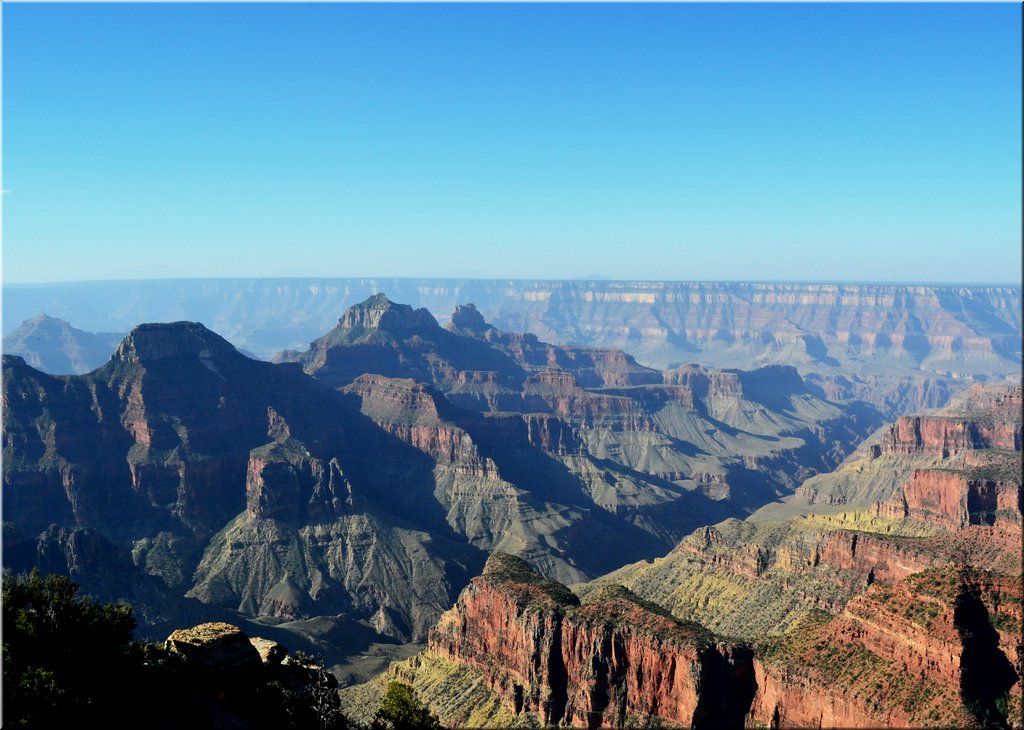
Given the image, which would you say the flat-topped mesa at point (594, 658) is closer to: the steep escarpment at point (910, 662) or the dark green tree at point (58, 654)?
the steep escarpment at point (910, 662)

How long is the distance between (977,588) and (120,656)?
64347mm

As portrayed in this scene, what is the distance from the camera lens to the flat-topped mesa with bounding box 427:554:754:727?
70.2 m

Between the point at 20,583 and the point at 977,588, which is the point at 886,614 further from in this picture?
the point at 20,583

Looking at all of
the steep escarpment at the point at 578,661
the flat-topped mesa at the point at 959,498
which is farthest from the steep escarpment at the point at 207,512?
the flat-topped mesa at the point at 959,498

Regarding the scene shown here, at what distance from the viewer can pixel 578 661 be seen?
257ft

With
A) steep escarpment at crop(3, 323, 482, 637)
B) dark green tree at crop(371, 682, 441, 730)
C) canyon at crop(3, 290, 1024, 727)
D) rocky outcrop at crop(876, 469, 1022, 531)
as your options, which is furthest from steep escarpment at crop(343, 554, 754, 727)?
rocky outcrop at crop(876, 469, 1022, 531)

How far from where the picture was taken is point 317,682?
5728 centimetres

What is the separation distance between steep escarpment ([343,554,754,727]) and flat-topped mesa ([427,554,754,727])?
94mm

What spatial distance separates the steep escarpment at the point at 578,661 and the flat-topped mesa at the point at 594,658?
9cm

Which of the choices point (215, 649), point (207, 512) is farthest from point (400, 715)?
point (207, 512)

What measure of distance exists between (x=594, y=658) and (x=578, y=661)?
8.96 ft

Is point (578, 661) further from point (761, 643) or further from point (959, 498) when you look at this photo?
point (959, 498)

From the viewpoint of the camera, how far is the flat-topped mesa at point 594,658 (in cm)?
7025

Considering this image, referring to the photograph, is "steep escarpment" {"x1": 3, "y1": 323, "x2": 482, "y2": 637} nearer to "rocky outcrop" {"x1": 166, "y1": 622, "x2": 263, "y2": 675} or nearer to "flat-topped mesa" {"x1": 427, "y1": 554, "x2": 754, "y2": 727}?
"flat-topped mesa" {"x1": 427, "y1": 554, "x2": 754, "y2": 727}
